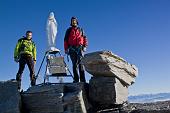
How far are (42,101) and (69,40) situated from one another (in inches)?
120

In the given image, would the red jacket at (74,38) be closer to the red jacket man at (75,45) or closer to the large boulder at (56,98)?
the red jacket man at (75,45)

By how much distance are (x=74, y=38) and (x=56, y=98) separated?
3.02 metres

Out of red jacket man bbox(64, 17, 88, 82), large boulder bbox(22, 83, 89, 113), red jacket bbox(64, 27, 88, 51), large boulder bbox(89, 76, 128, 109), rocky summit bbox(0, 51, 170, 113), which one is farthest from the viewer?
red jacket bbox(64, 27, 88, 51)

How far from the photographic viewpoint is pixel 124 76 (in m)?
17.0

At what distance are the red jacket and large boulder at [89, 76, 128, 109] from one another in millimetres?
1807

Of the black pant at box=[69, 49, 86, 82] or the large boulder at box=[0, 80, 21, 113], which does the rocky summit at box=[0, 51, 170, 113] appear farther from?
the black pant at box=[69, 49, 86, 82]

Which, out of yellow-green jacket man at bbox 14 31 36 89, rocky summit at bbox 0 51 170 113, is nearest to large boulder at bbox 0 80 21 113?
rocky summit at bbox 0 51 170 113

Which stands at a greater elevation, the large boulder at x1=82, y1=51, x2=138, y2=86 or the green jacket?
the green jacket

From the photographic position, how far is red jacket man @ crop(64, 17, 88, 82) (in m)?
17.0

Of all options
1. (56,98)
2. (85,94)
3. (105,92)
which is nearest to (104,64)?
(105,92)

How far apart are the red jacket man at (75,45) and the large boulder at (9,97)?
2.63 metres

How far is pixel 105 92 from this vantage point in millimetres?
15961

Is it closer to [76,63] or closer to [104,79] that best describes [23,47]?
[76,63]

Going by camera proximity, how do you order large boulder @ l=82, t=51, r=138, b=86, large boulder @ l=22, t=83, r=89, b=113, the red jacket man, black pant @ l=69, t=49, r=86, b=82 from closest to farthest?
large boulder @ l=22, t=83, r=89, b=113, large boulder @ l=82, t=51, r=138, b=86, black pant @ l=69, t=49, r=86, b=82, the red jacket man
